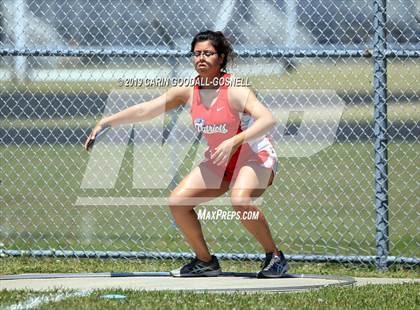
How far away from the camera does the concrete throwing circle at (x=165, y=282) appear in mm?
7465

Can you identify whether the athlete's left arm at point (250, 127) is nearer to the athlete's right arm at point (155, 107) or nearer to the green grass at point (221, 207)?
the athlete's right arm at point (155, 107)

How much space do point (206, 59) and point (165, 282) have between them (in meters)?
1.58

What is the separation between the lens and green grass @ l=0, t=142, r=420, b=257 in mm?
9922

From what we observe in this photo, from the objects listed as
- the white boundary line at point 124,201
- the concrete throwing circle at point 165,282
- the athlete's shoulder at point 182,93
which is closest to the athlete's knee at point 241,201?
the concrete throwing circle at point 165,282

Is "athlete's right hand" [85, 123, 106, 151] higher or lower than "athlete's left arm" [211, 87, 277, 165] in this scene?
lower

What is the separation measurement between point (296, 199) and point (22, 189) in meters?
3.16

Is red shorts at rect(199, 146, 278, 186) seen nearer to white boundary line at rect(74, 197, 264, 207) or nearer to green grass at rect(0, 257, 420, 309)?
green grass at rect(0, 257, 420, 309)

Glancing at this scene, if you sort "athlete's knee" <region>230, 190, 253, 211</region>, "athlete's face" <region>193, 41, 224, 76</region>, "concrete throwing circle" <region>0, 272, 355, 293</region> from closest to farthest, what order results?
"concrete throwing circle" <region>0, 272, 355, 293</region> < "athlete's knee" <region>230, 190, 253, 211</region> < "athlete's face" <region>193, 41, 224, 76</region>

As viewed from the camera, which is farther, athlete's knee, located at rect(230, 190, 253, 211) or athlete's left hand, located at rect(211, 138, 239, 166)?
athlete's knee, located at rect(230, 190, 253, 211)

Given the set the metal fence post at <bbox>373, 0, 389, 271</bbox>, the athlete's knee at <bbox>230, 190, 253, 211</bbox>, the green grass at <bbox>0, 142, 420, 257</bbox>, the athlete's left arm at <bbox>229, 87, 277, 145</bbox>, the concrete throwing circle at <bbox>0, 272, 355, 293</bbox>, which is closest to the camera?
the concrete throwing circle at <bbox>0, 272, 355, 293</bbox>

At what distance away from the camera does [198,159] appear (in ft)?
37.9

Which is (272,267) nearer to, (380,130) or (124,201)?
(380,130)

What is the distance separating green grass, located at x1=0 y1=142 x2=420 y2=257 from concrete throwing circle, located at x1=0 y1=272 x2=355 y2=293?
55.3 inches

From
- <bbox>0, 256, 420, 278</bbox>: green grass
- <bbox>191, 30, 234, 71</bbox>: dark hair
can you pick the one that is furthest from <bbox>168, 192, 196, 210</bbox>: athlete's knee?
<bbox>191, 30, 234, 71</bbox>: dark hair
